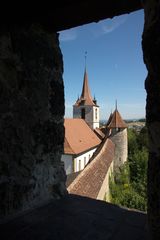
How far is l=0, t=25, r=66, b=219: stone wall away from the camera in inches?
65.7

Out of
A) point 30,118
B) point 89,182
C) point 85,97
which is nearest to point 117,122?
point 85,97

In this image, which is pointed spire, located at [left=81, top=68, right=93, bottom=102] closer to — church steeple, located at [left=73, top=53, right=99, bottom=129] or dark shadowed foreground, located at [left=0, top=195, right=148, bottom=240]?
church steeple, located at [left=73, top=53, right=99, bottom=129]

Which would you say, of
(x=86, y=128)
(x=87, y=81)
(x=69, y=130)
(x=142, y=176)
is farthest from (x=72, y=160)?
(x=87, y=81)

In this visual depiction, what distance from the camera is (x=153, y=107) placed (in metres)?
0.79

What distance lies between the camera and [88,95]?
122 feet

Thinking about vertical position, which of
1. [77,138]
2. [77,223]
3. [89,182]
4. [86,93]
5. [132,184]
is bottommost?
[132,184]

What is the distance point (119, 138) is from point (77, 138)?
4.18 m

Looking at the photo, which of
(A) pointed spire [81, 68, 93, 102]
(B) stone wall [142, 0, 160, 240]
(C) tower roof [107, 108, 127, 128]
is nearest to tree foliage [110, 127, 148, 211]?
(C) tower roof [107, 108, 127, 128]

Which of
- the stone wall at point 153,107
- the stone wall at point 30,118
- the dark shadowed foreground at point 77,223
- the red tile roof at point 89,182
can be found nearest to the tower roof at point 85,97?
the red tile roof at point 89,182

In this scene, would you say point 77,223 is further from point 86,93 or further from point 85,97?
point 86,93

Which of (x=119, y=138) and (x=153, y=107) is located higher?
(x=153, y=107)

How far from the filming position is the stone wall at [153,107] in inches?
30.5

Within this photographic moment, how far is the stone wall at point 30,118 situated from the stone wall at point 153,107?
3.60 feet

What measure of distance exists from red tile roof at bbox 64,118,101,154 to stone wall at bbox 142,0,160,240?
19740 millimetres
